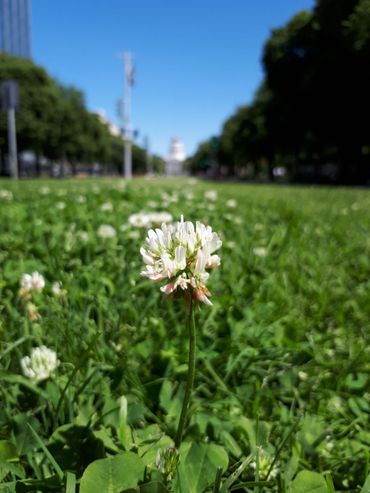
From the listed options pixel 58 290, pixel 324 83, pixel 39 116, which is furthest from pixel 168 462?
pixel 39 116

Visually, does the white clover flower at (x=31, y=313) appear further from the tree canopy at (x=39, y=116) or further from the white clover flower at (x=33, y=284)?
the tree canopy at (x=39, y=116)

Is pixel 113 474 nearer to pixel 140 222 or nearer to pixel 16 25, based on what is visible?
pixel 140 222

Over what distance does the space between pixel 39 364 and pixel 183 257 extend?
0.64m

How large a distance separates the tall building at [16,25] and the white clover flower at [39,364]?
7845 inches

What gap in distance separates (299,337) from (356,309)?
64cm

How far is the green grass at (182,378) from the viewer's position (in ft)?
3.12

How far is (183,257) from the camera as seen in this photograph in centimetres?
73

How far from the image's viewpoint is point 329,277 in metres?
2.72

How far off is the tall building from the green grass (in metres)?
199

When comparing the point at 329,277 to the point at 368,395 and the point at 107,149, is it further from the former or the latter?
the point at 107,149

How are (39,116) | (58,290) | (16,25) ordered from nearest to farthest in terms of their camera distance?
(58,290) < (39,116) < (16,25)

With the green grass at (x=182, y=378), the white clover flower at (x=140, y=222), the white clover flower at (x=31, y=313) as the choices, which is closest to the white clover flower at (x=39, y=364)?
the green grass at (x=182, y=378)

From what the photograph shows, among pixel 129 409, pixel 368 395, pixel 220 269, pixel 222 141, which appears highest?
pixel 222 141

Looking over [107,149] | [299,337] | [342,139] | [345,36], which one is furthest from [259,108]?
[299,337]
